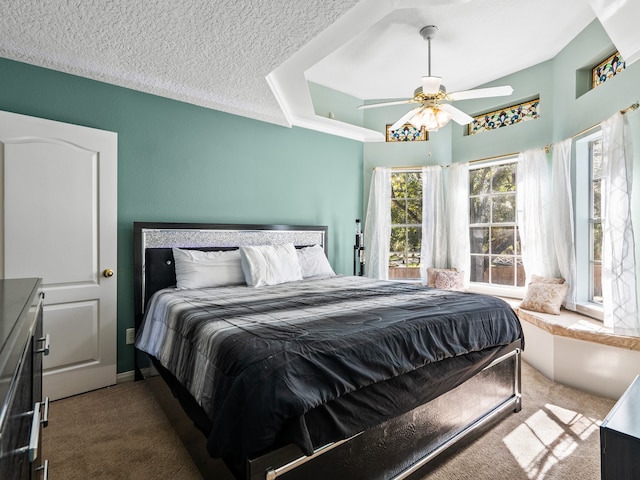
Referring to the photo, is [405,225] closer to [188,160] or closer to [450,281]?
[450,281]

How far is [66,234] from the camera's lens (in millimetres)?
2508

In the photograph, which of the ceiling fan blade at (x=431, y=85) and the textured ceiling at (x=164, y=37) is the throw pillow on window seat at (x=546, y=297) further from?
the textured ceiling at (x=164, y=37)

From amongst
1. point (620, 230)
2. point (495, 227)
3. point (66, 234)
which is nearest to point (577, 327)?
point (620, 230)

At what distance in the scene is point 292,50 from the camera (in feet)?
7.99

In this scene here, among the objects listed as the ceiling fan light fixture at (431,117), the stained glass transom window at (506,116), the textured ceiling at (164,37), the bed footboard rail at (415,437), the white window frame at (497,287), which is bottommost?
the bed footboard rail at (415,437)

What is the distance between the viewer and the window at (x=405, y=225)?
4.65 meters

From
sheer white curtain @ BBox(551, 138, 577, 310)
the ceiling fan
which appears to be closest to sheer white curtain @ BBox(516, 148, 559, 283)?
sheer white curtain @ BBox(551, 138, 577, 310)

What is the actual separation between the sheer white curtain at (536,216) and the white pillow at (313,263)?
2.14 m

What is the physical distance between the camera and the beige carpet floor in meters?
1.71

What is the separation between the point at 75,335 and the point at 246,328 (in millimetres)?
1879

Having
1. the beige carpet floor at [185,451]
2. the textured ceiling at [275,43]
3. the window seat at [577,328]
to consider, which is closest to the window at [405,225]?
the textured ceiling at [275,43]

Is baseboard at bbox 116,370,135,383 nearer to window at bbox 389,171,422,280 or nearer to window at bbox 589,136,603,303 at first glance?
window at bbox 389,171,422,280

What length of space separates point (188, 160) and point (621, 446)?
3397 millimetres

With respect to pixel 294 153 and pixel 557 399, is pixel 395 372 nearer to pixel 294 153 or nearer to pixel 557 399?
pixel 557 399
